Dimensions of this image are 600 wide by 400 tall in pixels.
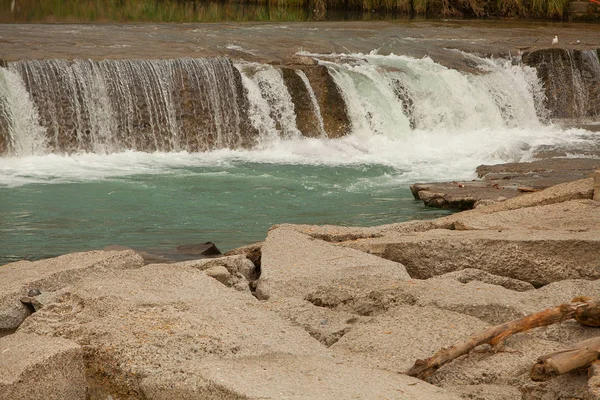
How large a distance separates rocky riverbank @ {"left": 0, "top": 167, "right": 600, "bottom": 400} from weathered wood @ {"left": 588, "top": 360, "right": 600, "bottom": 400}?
14 millimetres

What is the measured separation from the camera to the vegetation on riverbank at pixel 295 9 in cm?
2427

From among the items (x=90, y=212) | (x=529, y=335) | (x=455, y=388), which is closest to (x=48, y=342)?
(x=455, y=388)

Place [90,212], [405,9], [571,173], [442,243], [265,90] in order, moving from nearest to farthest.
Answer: [442,243] → [90,212] → [571,173] → [265,90] → [405,9]

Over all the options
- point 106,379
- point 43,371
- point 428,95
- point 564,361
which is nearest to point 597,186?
point 564,361

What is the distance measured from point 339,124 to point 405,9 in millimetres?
11844

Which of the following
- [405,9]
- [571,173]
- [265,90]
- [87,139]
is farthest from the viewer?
[405,9]

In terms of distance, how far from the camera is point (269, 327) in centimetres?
496

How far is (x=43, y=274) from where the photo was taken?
614cm

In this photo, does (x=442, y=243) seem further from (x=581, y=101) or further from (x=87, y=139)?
(x=581, y=101)

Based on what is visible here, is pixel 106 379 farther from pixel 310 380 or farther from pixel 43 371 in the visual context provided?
pixel 310 380

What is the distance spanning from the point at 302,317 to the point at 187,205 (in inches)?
243

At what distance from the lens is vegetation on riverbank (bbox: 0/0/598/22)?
24.3m

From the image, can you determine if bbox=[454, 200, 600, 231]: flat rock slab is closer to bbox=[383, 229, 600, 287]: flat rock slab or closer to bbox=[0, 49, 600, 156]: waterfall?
bbox=[383, 229, 600, 287]: flat rock slab

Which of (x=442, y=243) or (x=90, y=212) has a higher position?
(x=442, y=243)
